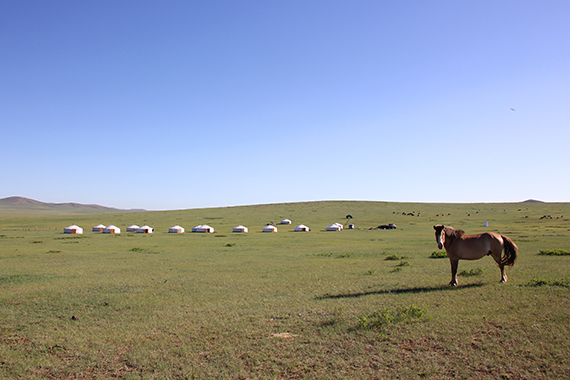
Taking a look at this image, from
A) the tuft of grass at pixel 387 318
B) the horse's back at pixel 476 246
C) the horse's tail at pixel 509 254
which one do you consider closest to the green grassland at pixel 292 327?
the tuft of grass at pixel 387 318

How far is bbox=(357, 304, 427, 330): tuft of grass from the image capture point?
8.43 m

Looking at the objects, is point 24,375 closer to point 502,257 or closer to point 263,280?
point 263,280

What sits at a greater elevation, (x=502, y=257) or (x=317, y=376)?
(x=502, y=257)

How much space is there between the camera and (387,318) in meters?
8.55

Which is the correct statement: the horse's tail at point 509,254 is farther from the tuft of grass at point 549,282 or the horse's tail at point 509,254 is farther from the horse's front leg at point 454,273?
the horse's front leg at point 454,273

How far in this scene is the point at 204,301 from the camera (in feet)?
38.7

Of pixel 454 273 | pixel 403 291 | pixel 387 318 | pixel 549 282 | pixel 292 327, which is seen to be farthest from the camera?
pixel 454 273

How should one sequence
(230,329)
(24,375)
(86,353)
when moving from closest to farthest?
(24,375)
(86,353)
(230,329)

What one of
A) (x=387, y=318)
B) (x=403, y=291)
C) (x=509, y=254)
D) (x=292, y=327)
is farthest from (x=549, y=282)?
(x=292, y=327)

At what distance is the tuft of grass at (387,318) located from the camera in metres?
8.43

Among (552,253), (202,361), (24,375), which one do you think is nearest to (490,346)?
(202,361)

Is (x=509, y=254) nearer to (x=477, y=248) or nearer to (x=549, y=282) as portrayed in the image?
(x=477, y=248)

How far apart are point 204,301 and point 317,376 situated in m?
6.33

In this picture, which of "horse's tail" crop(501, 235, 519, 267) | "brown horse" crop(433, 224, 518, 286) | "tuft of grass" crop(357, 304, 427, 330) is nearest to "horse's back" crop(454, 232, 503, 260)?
"brown horse" crop(433, 224, 518, 286)
